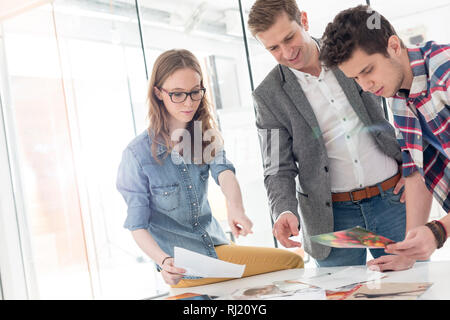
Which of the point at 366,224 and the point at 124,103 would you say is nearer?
the point at 366,224

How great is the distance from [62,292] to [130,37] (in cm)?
220

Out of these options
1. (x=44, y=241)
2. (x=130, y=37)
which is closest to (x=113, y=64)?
(x=130, y=37)

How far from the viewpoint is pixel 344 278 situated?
49.2 inches

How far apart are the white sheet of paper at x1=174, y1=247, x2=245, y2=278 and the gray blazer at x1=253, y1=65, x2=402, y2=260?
311 mm

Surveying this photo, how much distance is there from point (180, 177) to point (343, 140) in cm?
61

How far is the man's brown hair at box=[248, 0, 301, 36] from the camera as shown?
1.55 m

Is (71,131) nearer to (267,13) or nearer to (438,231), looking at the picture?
(267,13)

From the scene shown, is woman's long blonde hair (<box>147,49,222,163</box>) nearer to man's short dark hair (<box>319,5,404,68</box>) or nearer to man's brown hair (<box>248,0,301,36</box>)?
man's brown hair (<box>248,0,301,36</box>)

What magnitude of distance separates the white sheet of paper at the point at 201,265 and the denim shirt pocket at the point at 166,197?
1.32 ft

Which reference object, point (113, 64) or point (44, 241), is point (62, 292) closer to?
point (44, 241)

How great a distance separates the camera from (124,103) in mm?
3732

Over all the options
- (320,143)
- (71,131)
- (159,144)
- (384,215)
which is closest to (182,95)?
(159,144)

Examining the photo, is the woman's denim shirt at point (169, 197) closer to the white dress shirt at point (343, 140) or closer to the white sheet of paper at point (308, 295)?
the white dress shirt at point (343, 140)

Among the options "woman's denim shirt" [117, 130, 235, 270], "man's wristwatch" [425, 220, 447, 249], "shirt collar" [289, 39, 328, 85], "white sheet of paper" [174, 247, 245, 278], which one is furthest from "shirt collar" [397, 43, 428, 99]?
"woman's denim shirt" [117, 130, 235, 270]
